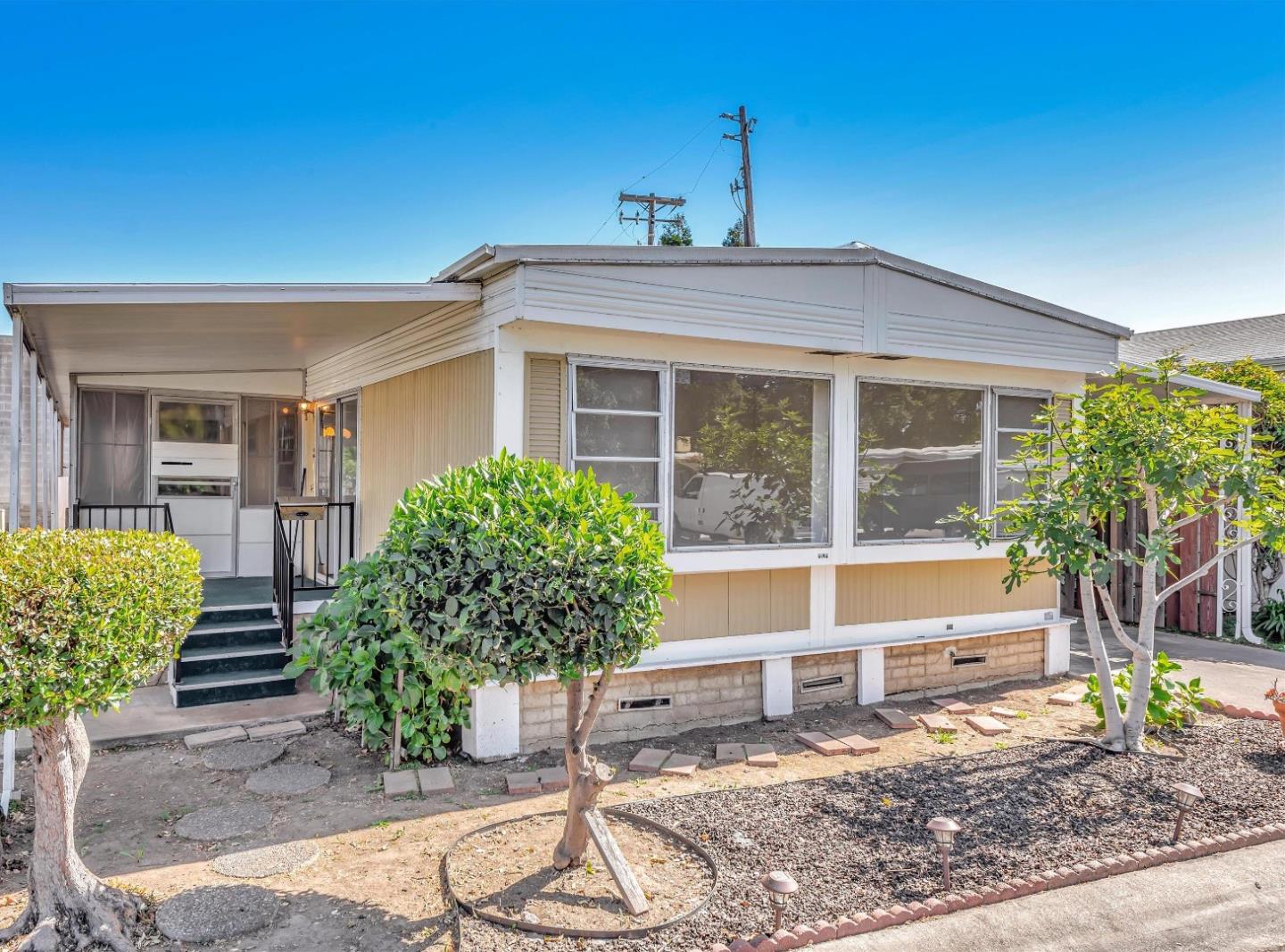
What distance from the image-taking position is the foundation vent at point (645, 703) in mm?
5312

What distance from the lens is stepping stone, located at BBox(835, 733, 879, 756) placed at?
5082 mm

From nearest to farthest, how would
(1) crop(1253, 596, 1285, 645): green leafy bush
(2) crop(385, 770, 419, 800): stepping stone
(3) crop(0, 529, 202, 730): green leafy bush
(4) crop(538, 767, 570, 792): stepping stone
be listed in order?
(3) crop(0, 529, 202, 730): green leafy bush, (2) crop(385, 770, 419, 800): stepping stone, (4) crop(538, 767, 570, 792): stepping stone, (1) crop(1253, 596, 1285, 645): green leafy bush

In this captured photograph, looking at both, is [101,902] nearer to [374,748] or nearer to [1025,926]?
[374,748]

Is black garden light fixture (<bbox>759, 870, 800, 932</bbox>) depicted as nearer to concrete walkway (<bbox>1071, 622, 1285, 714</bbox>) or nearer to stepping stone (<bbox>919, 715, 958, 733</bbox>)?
stepping stone (<bbox>919, 715, 958, 733</bbox>)

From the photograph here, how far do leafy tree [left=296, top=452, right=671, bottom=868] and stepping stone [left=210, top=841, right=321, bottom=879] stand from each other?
49.2 inches

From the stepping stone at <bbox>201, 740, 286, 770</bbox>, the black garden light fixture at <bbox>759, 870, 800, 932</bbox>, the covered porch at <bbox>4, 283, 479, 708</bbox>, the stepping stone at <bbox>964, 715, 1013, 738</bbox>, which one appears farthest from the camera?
the stepping stone at <bbox>964, 715, 1013, 738</bbox>

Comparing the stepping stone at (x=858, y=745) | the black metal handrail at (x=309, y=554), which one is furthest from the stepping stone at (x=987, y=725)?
A: the black metal handrail at (x=309, y=554)

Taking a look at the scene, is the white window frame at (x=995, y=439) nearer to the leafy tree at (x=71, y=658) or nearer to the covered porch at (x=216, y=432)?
the covered porch at (x=216, y=432)

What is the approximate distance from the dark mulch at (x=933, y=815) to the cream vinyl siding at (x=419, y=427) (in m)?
2.56

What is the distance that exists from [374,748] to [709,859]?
245 centimetres

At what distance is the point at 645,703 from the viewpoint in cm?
539

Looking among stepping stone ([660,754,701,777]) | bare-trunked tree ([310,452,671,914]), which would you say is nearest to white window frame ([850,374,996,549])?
stepping stone ([660,754,701,777])

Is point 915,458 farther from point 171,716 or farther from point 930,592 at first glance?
point 171,716

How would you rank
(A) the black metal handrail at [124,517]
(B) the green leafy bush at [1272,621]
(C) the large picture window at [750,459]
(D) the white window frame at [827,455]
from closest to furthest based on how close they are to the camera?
(D) the white window frame at [827,455] → (C) the large picture window at [750,459] → (A) the black metal handrail at [124,517] → (B) the green leafy bush at [1272,621]
